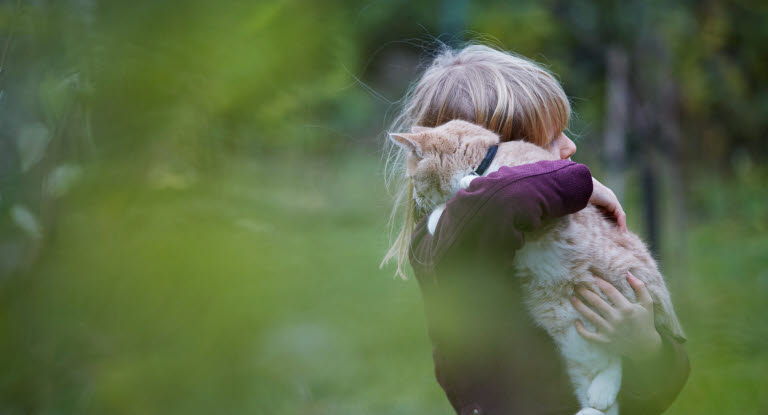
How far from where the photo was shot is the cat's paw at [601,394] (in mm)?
1400

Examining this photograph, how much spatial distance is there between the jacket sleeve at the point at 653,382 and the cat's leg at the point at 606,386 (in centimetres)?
9

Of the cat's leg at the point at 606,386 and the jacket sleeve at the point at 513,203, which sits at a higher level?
the jacket sleeve at the point at 513,203

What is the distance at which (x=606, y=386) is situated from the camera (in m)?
1.41

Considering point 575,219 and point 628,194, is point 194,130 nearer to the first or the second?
point 575,219

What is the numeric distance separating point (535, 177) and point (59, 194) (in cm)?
104

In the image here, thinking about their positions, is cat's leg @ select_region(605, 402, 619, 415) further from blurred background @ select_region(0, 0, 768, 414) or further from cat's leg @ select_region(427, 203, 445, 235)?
blurred background @ select_region(0, 0, 768, 414)

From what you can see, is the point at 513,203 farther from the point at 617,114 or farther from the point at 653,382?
the point at 617,114

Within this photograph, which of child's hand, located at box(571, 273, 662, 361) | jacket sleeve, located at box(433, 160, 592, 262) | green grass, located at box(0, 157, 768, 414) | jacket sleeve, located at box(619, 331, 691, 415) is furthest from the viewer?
jacket sleeve, located at box(619, 331, 691, 415)

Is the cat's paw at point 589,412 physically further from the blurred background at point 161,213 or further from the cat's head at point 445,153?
the blurred background at point 161,213

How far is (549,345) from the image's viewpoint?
59.1 inches

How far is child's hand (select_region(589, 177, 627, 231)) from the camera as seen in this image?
1.52 metres

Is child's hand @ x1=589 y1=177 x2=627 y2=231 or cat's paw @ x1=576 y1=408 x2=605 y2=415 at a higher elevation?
child's hand @ x1=589 y1=177 x2=627 y2=231

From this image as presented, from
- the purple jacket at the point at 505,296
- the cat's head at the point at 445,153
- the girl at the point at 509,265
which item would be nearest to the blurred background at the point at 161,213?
the girl at the point at 509,265

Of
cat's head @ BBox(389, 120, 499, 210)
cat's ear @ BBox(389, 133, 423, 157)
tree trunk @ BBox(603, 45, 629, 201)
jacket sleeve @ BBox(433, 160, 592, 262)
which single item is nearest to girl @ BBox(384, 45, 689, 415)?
jacket sleeve @ BBox(433, 160, 592, 262)
